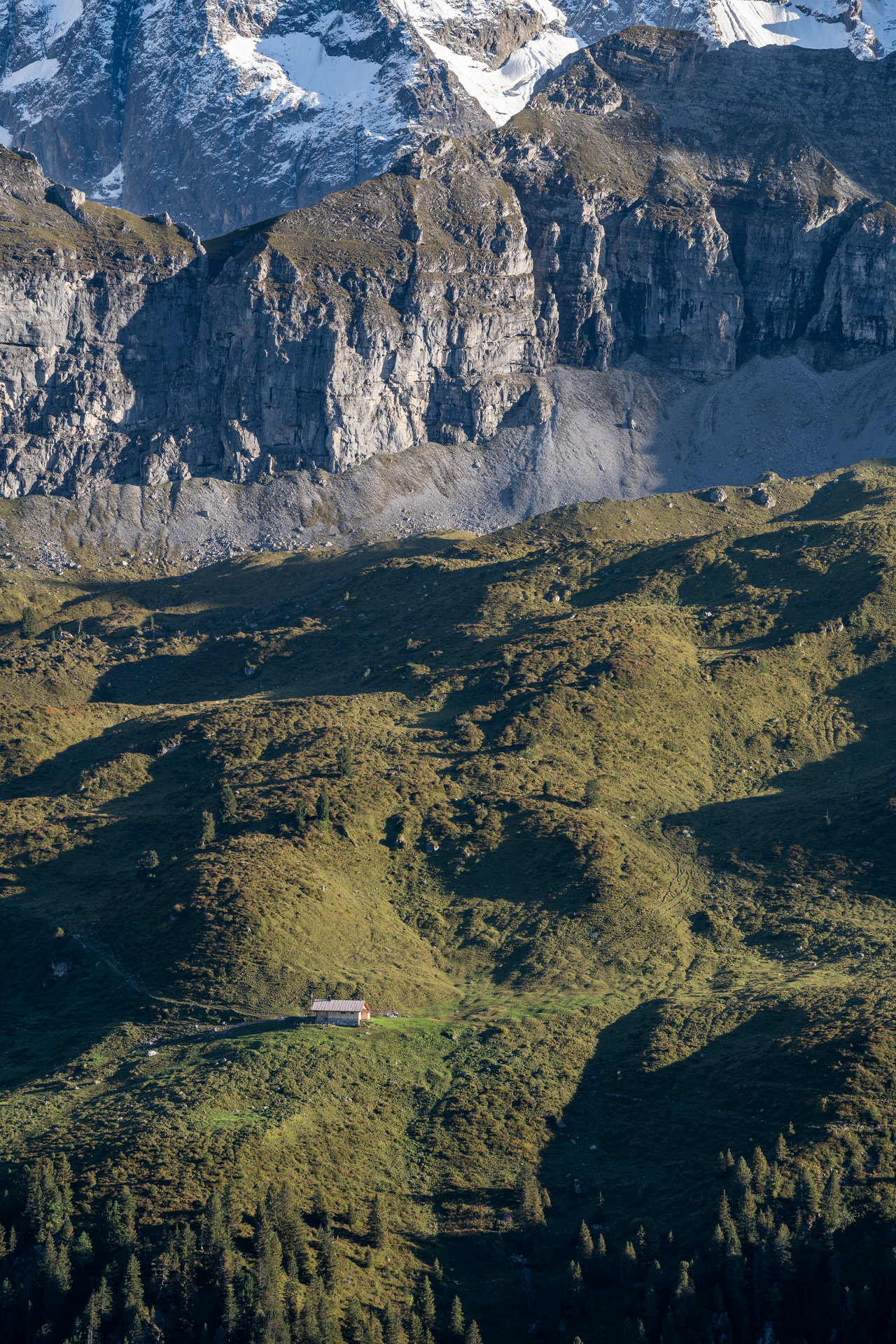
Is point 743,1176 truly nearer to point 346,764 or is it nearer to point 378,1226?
point 378,1226

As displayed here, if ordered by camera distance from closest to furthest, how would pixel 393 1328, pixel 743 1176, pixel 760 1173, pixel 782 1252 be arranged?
pixel 393 1328 → pixel 782 1252 → pixel 743 1176 → pixel 760 1173

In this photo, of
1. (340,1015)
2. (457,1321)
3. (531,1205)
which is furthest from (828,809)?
(457,1321)

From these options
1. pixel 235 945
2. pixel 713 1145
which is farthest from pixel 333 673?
pixel 713 1145

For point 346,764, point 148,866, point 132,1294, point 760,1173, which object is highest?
point 132,1294

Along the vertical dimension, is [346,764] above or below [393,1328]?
below

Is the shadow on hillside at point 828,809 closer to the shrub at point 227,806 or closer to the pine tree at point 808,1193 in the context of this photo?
the shrub at point 227,806

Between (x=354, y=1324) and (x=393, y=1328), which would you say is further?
(x=354, y=1324)
